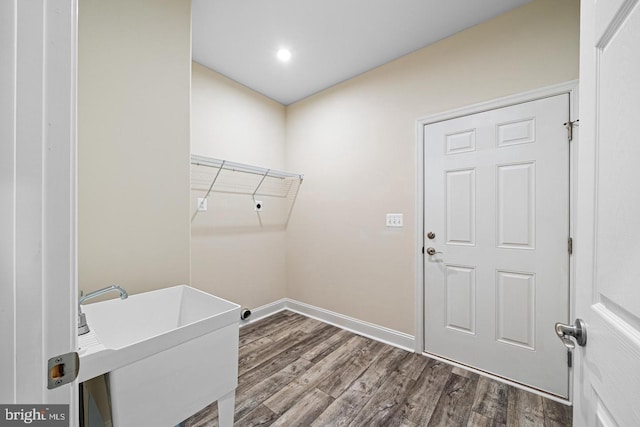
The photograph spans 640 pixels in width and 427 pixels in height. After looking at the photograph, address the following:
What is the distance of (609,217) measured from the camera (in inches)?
19.6

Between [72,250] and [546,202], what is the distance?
221 centimetres

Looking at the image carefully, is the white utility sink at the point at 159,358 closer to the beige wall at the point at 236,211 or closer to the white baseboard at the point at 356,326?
the beige wall at the point at 236,211

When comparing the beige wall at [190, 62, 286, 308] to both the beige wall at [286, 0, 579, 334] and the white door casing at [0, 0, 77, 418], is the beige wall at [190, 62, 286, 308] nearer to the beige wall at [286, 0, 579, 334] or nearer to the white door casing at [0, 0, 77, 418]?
the beige wall at [286, 0, 579, 334]

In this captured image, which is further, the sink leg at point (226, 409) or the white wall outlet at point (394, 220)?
the white wall outlet at point (394, 220)

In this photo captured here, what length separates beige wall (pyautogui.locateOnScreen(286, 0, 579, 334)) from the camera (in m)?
1.67

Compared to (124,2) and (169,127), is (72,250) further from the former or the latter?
(124,2)

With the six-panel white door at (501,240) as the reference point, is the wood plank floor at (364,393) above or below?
below

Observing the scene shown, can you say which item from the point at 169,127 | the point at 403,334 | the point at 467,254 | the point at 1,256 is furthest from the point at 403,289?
the point at 1,256

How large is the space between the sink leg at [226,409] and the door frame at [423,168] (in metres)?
1.55

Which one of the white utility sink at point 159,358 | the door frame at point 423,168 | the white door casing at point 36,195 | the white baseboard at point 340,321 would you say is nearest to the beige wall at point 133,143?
the white utility sink at point 159,358

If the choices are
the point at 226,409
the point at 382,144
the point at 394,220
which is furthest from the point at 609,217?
the point at 382,144

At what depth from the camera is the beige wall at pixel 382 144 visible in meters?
1.67

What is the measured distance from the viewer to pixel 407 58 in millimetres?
2186

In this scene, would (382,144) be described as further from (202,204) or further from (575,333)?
(575,333)
